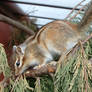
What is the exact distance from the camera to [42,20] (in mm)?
2668

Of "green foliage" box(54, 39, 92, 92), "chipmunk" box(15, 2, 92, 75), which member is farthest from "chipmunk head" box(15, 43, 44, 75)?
"green foliage" box(54, 39, 92, 92)

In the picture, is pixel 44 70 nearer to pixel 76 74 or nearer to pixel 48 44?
pixel 76 74

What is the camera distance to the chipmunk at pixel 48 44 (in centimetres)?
127

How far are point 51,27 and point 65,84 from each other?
0.46m

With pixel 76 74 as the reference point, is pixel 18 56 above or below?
above

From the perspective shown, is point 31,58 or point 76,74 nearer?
point 76,74

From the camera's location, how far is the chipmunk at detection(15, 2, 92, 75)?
4.16 feet

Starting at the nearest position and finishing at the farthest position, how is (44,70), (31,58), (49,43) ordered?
(44,70) → (49,43) → (31,58)

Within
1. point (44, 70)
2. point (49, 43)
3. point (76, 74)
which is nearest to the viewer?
point (76, 74)

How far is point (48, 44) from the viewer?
1.33m

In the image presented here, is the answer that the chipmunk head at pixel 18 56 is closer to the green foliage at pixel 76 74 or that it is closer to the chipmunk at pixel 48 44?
the chipmunk at pixel 48 44

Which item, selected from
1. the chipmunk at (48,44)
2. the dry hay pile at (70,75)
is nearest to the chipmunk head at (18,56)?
the chipmunk at (48,44)

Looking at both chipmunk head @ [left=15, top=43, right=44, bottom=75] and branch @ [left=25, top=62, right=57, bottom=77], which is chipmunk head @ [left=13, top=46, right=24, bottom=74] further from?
branch @ [left=25, top=62, right=57, bottom=77]

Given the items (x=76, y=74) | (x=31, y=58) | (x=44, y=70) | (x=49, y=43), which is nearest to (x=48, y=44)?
(x=49, y=43)
